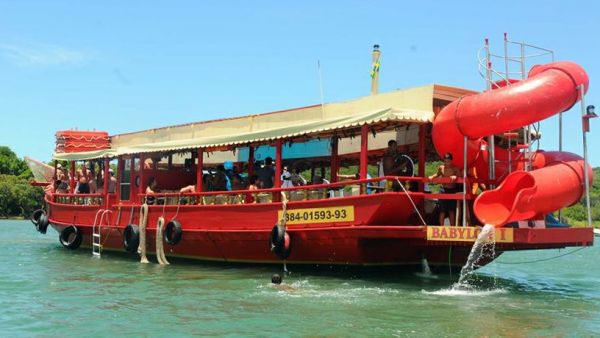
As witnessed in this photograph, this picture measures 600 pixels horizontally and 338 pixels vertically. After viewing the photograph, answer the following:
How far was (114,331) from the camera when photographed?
7109 millimetres

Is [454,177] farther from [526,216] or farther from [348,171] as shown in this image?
[348,171]

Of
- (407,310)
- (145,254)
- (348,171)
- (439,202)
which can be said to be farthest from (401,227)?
(348,171)

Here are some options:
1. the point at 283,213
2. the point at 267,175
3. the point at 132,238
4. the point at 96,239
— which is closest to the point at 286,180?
the point at 267,175

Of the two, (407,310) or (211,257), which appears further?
(211,257)

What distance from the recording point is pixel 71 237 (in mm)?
17719

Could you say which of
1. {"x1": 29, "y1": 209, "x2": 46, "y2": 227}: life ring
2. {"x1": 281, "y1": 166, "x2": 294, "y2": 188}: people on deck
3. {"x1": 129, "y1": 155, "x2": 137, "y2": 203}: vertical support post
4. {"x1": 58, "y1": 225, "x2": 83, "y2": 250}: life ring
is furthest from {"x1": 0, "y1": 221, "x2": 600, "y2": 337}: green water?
{"x1": 29, "y1": 209, "x2": 46, "y2": 227}: life ring

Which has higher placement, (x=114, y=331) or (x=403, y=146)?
(x=403, y=146)

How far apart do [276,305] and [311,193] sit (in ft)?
10.4

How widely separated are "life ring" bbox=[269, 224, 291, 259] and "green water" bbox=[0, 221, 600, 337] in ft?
1.53

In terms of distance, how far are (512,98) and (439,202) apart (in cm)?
200

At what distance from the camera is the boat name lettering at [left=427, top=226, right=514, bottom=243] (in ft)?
29.3

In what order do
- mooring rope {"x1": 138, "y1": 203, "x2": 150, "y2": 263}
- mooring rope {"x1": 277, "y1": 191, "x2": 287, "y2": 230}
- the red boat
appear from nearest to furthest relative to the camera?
the red boat < mooring rope {"x1": 277, "y1": 191, "x2": 287, "y2": 230} < mooring rope {"x1": 138, "y1": 203, "x2": 150, "y2": 263}

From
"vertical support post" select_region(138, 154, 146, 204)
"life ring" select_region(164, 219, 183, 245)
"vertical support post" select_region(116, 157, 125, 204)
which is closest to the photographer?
"life ring" select_region(164, 219, 183, 245)

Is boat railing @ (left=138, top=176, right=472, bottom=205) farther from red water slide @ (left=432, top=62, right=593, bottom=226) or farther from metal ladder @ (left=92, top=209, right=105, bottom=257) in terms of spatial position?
metal ladder @ (left=92, top=209, right=105, bottom=257)
